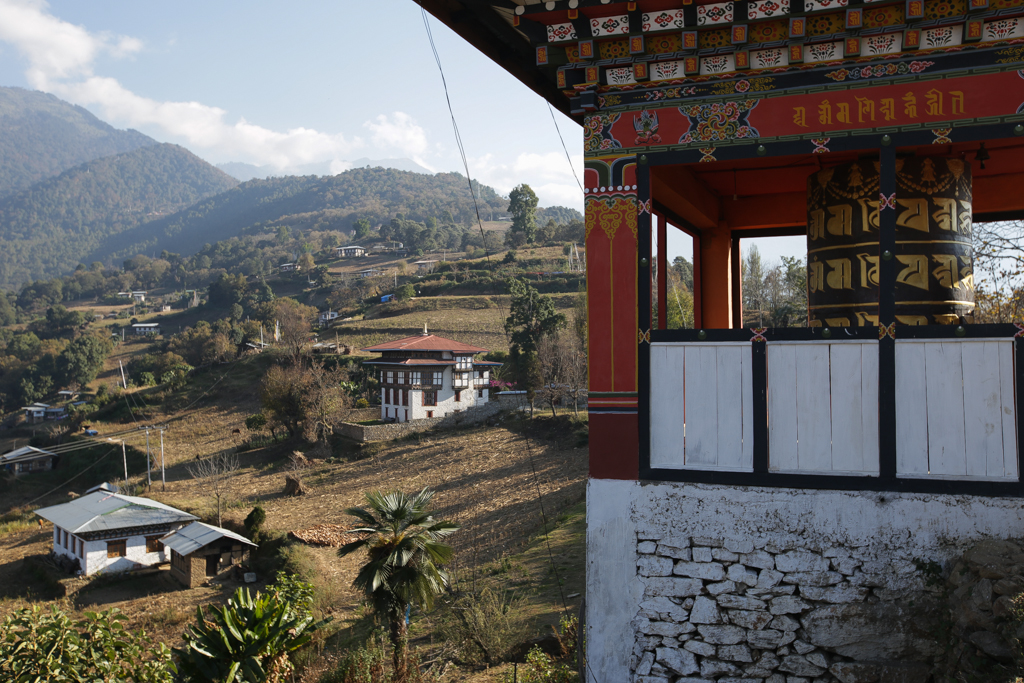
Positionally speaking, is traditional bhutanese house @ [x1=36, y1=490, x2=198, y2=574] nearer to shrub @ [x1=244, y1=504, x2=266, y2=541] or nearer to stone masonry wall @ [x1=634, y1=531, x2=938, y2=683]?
shrub @ [x1=244, y1=504, x2=266, y2=541]

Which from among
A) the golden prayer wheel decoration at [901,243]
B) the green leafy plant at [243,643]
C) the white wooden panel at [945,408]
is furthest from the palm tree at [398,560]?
the white wooden panel at [945,408]

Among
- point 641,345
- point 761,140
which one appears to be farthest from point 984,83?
point 641,345

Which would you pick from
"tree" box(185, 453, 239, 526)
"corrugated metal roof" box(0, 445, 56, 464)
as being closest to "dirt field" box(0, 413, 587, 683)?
"tree" box(185, 453, 239, 526)

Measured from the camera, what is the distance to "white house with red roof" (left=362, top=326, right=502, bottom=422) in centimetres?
4297

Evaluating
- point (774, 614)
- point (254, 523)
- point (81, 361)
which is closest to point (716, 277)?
point (774, 614)

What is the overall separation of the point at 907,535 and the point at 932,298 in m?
1.83

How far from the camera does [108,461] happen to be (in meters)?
47.8

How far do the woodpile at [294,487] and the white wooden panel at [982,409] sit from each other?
3217cm

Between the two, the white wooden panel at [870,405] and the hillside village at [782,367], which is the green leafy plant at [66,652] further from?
the white wooden panel at [870,405]

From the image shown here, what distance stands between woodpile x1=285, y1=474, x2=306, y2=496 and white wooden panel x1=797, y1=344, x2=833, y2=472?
31527mm

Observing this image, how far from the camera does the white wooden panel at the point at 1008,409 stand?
4555 millimetres

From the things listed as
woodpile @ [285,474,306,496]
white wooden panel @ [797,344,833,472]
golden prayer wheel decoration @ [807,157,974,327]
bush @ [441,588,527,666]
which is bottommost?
woodpile @ [285,474,306,496]

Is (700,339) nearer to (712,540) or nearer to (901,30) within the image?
(712,540)

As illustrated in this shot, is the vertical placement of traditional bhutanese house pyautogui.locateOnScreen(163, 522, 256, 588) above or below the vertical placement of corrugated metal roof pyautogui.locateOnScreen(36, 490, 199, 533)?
below
